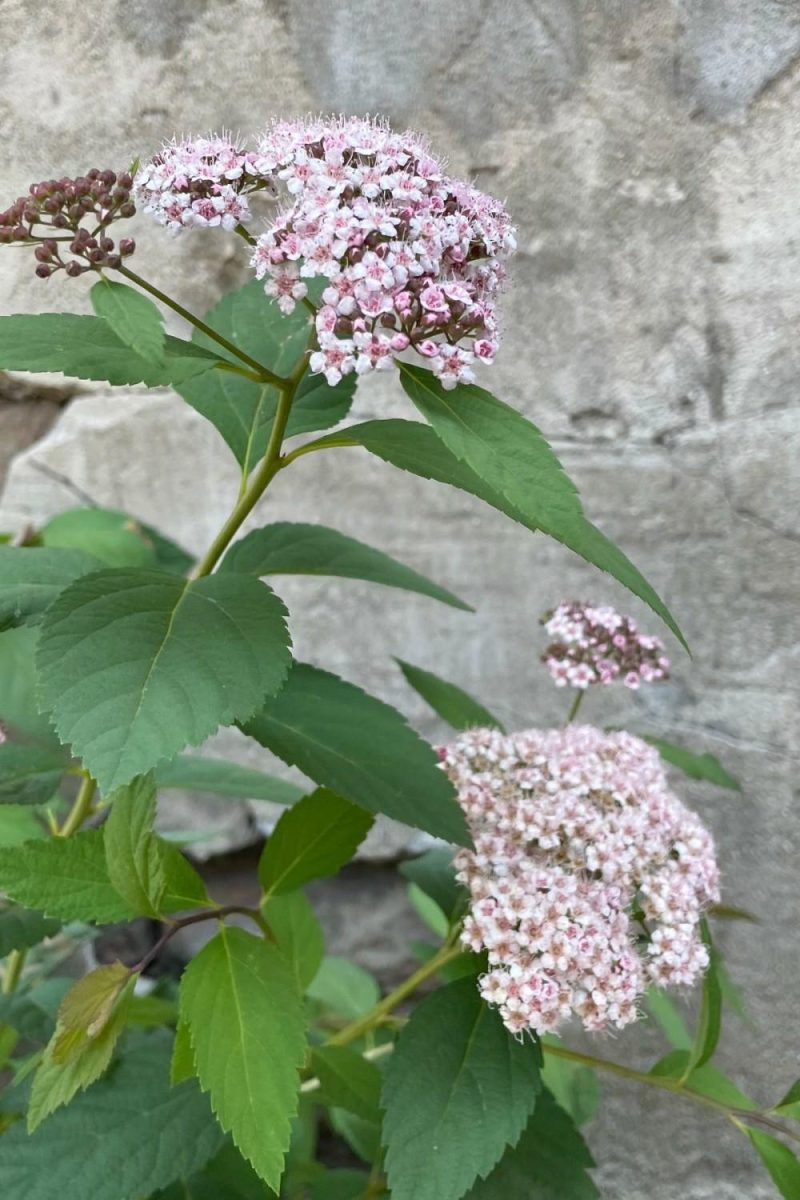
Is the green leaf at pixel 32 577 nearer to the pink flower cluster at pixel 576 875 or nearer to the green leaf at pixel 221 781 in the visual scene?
the green leaf at pixel 221 781

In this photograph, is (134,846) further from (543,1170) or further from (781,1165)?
(781,1165)

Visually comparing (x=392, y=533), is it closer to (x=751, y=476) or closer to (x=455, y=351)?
(x=751, y=476)

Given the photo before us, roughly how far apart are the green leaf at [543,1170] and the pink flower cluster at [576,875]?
0.15 m

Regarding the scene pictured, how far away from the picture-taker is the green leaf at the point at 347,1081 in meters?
0.91

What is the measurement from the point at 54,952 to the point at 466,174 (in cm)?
108

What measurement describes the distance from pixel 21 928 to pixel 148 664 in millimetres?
369

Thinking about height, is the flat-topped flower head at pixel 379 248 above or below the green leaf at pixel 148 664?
above

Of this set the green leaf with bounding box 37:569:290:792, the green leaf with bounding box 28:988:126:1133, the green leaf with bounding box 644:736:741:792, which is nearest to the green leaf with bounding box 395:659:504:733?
the green leaf with bounding box 644:736:741:792

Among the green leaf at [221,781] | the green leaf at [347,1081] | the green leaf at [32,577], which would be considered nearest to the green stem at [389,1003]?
the green leaf at [347,1081]

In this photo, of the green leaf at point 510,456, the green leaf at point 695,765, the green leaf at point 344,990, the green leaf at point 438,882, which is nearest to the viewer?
the green leaf at point 510,456

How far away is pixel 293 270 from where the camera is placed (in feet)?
2.39

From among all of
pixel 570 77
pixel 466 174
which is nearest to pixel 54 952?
pixel 466 174

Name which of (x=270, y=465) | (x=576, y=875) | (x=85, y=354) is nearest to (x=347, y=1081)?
(x=576, y=875)

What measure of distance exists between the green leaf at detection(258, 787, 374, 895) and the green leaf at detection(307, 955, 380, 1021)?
0.49m
